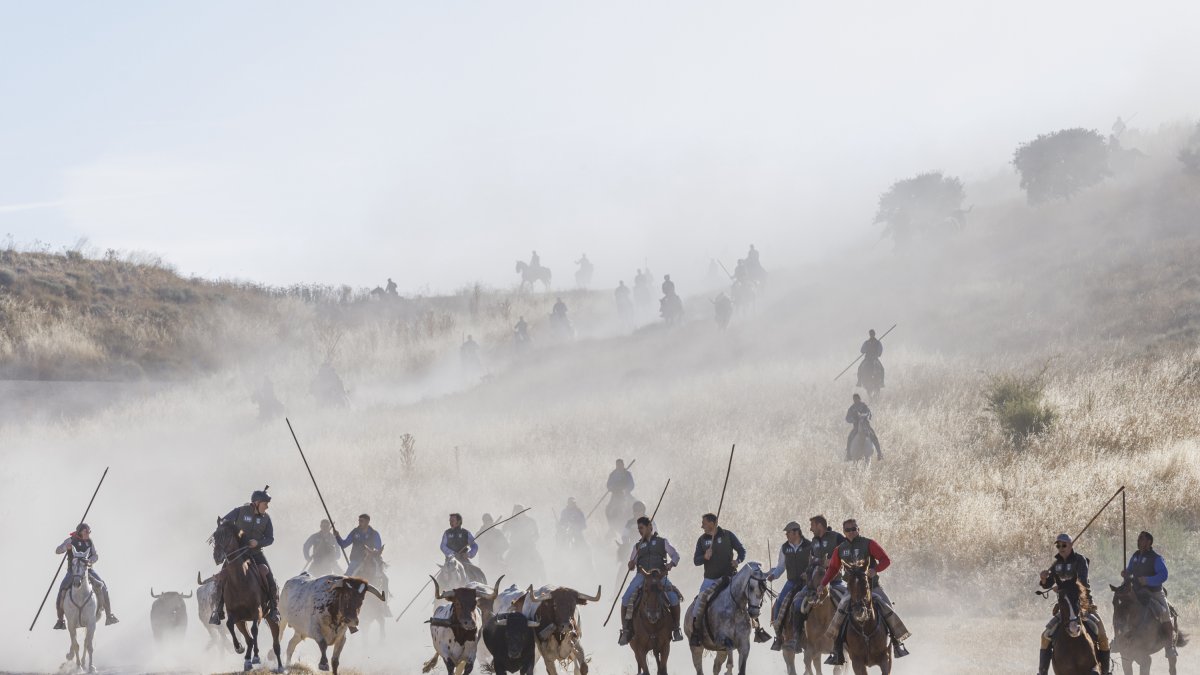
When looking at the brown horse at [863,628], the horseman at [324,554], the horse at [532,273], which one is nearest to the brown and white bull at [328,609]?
the horseman at [324,554]

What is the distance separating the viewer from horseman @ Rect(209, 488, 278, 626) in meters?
15.2

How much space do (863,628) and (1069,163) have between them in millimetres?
59531

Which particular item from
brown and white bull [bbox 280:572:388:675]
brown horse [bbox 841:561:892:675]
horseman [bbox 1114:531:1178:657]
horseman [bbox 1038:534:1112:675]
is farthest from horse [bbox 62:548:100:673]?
horseman [bbox 1114:531:1178:657]

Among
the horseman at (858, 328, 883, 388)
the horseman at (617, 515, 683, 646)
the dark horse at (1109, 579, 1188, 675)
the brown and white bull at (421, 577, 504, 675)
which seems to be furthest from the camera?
the horseman at (858, 328, 883, 388)

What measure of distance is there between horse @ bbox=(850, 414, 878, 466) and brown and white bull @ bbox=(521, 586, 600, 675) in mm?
15563

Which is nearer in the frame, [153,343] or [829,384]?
[829,384]

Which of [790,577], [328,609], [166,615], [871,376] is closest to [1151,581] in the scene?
[790,577]

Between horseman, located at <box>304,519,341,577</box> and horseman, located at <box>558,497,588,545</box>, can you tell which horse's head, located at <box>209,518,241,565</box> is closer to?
horseman, located at <box>304,519,341,577</box>

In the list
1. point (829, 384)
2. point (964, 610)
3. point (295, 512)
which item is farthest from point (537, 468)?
point (964, 610)

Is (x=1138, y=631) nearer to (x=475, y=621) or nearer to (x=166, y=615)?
(x=475, y=621)

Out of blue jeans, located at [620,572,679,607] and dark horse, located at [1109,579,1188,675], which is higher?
blue jeans, located at [620,572,679,607]

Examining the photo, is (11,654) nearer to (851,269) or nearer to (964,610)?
(964,610)

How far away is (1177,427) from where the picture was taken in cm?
2659

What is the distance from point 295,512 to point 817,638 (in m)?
18.8
